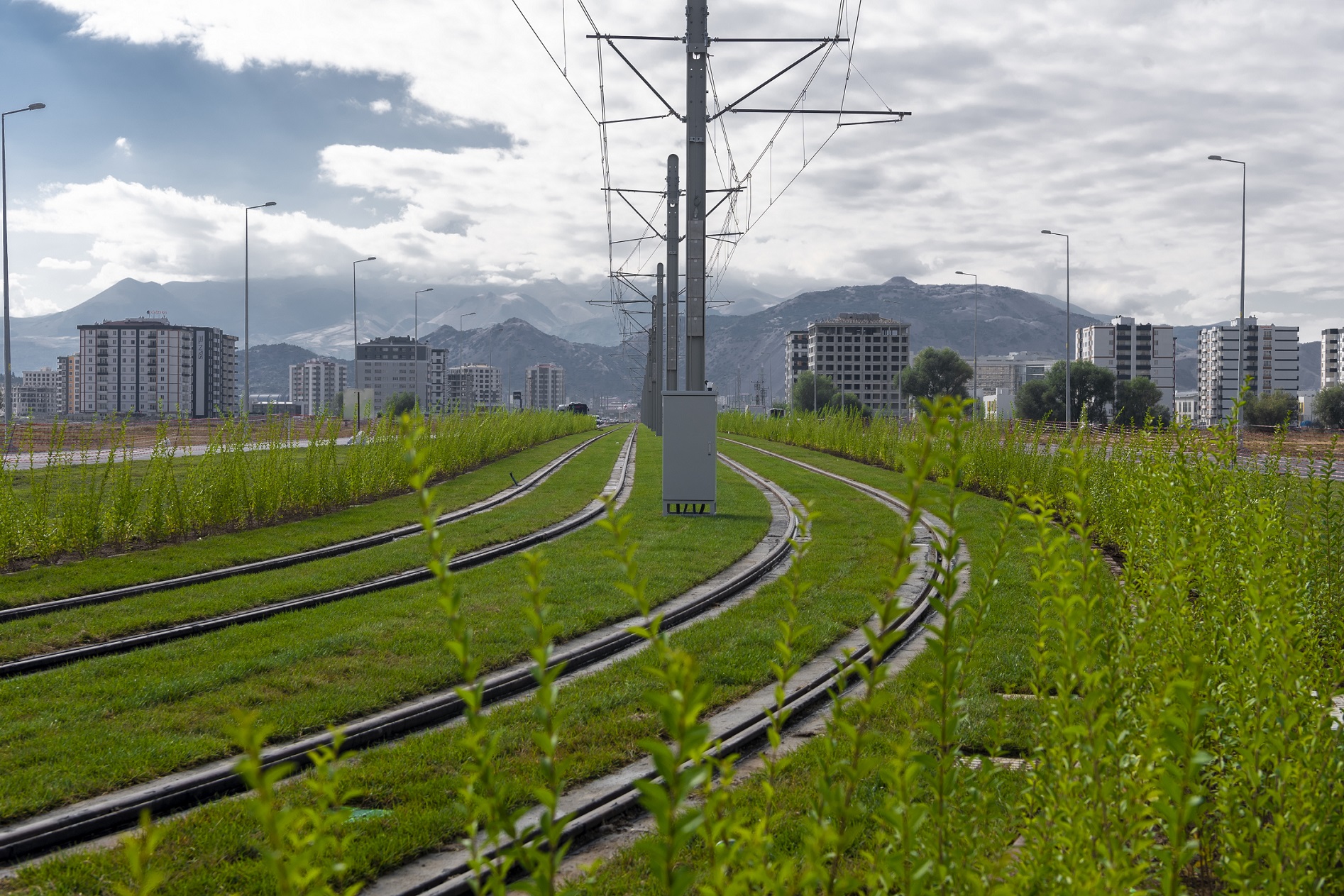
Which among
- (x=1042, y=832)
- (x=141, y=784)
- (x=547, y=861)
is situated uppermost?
(x=547, y=861)

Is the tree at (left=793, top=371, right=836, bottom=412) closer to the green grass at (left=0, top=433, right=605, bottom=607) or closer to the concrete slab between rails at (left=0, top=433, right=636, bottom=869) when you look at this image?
the green grass at (left=0, top=433, right=605, bottom=607)

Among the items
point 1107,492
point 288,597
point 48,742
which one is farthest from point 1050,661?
point 1107,492

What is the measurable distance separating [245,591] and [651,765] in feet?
20.5

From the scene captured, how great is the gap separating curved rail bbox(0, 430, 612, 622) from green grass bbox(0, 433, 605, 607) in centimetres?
19

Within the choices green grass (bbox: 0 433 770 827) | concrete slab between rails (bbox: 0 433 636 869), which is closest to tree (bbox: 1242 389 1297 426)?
green grass (bbox: 0 433 770 827)

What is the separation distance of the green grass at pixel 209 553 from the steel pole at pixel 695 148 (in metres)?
6.03

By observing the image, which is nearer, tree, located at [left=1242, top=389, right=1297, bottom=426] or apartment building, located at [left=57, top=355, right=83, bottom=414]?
tree, located at [left=1242, top=389, right=1297, bottom=426]

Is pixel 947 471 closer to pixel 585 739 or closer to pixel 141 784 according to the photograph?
pixel 585 739

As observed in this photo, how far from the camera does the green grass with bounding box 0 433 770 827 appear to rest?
521 centimetres

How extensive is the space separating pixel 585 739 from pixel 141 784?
2379mm

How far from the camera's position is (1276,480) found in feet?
30.3

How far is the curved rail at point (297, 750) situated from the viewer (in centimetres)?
438

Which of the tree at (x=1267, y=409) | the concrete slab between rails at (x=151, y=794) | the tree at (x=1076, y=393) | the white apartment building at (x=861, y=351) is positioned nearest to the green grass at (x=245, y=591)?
the concrete slab between rails at (x=151, y=794)

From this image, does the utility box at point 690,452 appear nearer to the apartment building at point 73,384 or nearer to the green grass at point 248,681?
the green grass at point 248,681
